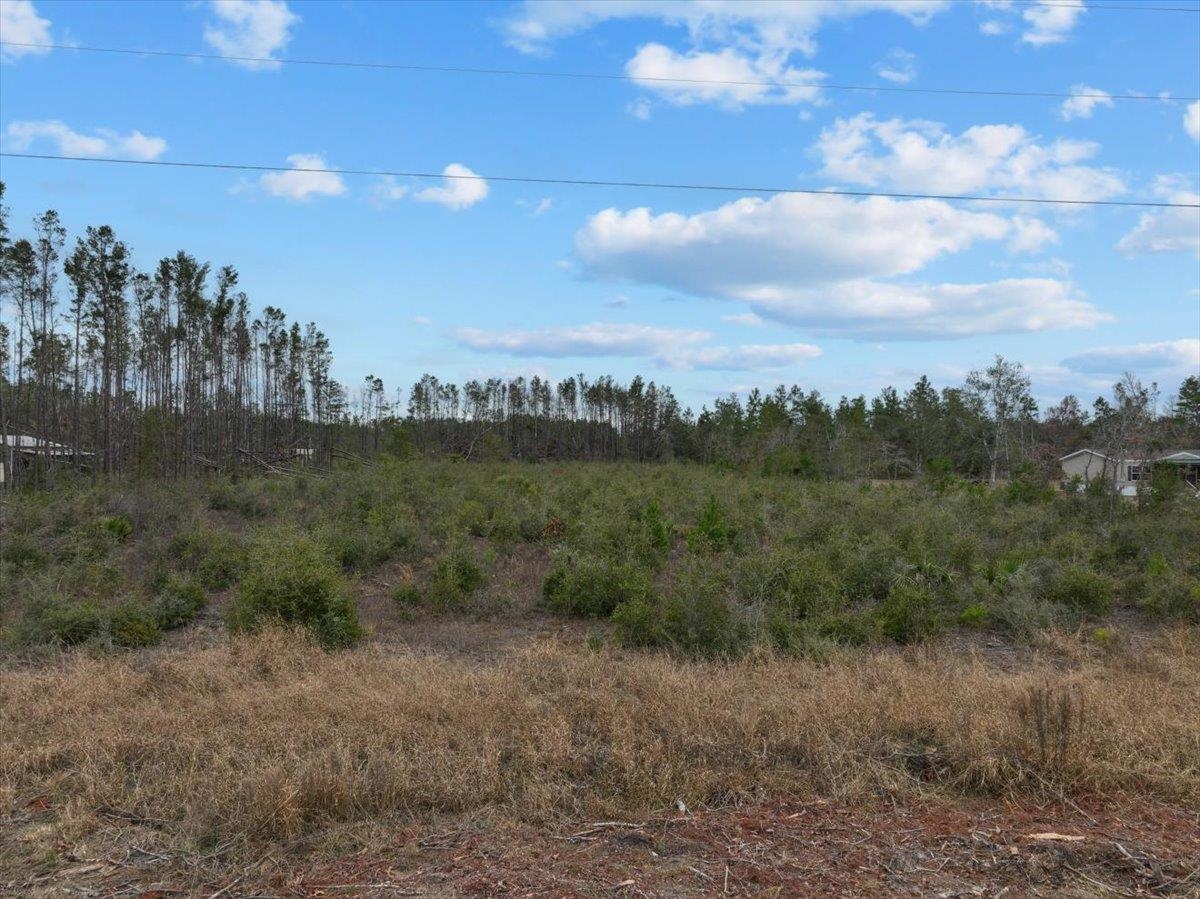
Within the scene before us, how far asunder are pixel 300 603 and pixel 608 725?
448 cm

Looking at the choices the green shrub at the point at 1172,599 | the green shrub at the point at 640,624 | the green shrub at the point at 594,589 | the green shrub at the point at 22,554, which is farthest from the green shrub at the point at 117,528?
the green shrub at the point at 1172,599

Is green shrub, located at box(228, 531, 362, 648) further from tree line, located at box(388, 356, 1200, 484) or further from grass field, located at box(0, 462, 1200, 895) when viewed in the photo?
tree line, located at box(388, 356, 1200, 484)

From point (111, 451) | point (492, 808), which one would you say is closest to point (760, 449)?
point (111, 451)

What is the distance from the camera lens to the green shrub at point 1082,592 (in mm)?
9906

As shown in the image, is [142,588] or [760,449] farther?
[760,449]

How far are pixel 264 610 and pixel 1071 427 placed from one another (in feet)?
124

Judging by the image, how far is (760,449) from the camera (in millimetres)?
39531

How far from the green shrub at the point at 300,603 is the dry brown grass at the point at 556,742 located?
6.13 feet

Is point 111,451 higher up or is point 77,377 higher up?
point 77,377

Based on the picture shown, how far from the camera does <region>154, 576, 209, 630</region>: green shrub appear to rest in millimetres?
9805

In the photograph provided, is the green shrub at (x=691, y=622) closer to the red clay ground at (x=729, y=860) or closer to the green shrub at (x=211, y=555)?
the red clay ground at (x=729, y=860)

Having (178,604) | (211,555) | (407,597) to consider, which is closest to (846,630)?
(407,597)

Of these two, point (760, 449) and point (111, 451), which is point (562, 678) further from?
point (760, 449)

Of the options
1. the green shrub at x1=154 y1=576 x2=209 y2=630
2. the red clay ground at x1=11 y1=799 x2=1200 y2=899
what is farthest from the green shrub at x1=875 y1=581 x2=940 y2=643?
the green shrub at x1=154 y1=576 x2=209 y2=630
